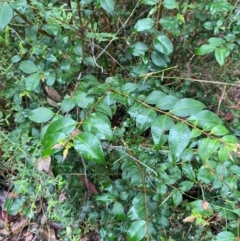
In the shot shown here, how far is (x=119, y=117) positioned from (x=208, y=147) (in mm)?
728

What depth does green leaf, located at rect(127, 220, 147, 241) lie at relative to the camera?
3.22ft

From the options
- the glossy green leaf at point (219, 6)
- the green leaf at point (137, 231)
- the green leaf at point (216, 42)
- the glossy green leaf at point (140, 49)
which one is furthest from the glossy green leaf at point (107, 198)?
the glossy green leaf at point (219, 6)

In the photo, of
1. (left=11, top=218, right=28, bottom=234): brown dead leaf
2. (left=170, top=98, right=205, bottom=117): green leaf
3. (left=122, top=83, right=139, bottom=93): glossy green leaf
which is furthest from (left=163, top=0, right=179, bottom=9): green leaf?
(left=11, top=218, right=28, bottom=234): brown dead leaf

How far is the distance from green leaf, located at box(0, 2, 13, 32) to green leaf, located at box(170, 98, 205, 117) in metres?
0.45

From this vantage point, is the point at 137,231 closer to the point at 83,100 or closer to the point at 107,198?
the point at 107,198

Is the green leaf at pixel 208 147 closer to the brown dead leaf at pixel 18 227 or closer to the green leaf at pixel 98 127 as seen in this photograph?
the green leaf at pixel 98 127

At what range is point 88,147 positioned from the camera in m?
0.71

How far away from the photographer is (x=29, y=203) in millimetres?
1375

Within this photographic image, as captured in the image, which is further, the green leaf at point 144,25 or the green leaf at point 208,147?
the green leaf at point 144,25

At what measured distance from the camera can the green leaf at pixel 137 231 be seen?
3.22 feet

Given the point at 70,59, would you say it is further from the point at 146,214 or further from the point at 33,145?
the point at 146,214

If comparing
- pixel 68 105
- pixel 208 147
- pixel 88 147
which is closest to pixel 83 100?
pixel 68 105

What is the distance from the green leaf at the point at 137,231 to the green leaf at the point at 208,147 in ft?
1.11

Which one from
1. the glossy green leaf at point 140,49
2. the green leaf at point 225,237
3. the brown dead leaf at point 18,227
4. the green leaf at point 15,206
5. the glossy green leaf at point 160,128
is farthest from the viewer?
the brown dead leaf at point 18,227
